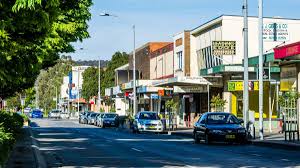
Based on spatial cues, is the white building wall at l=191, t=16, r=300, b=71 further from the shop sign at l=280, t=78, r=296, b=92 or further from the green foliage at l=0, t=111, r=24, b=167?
the green foliage at l=0, t=111, r=24, b=167

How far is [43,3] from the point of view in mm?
10133

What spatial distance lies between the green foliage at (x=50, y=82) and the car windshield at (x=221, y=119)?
135212mm

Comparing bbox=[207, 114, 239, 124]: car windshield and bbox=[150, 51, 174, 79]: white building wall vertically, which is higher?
bbox=[150, 51, 174, 79]: white building wall

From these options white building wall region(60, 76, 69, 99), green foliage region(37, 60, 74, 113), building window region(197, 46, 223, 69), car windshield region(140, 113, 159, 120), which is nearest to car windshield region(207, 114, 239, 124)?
car windshield region(140, 113, 159, 120)

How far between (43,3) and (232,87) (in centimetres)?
3420

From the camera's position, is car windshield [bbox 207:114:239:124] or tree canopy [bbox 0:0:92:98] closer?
tree canopy [bbox 0:0:92:98]

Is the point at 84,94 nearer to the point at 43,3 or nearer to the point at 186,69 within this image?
the point at 186,69

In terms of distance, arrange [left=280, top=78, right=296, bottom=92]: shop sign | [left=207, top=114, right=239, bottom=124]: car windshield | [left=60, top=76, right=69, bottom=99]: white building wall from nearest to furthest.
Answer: [left=207, top=114, right=239, bottom=124]: car windshield
[left=280, top=78, right=296, bottom=92]: shop sign
[left=60, top=76, right=69, bottom=99]: white building wall

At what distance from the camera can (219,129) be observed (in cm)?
3155

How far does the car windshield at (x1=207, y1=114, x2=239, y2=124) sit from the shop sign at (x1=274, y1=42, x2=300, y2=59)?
161 inches

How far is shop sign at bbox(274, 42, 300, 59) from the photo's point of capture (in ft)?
105

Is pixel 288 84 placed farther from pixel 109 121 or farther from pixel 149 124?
pixel 109 121

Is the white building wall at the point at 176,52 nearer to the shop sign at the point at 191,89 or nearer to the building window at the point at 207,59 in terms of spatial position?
the shop sign at the point at 191,89

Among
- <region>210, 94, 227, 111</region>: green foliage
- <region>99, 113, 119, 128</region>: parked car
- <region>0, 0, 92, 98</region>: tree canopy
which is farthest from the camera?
<region>99, 113, 119, 128</region>: parked car
